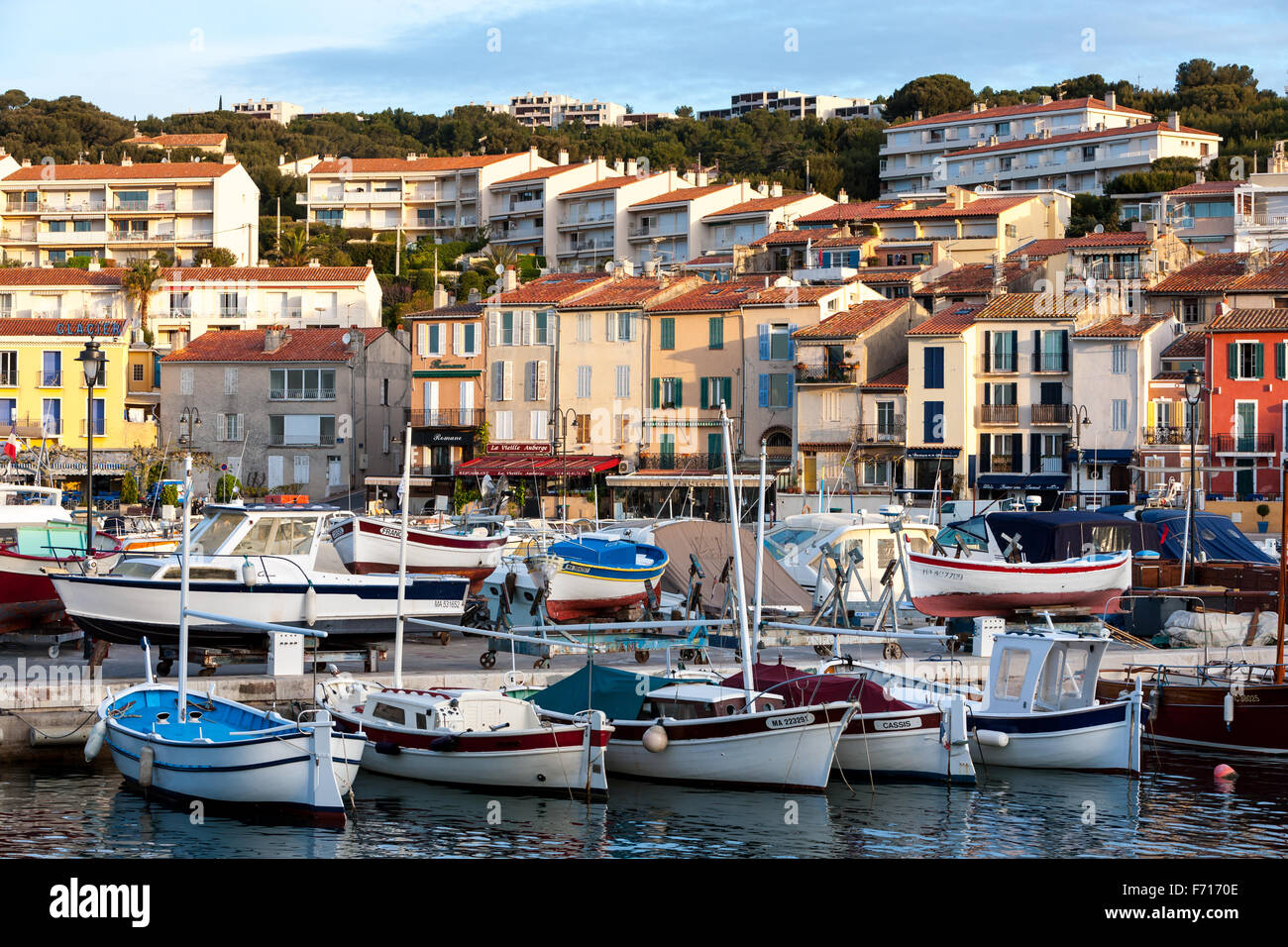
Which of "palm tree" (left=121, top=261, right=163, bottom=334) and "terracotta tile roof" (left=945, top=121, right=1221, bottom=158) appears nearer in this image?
"palm tree" (left=121, top=261, right=163, bottom=334)

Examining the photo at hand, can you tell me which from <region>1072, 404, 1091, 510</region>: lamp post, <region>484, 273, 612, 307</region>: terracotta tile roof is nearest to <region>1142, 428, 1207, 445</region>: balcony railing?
<region>1072, 404, 1091, 510</region>: lamp post

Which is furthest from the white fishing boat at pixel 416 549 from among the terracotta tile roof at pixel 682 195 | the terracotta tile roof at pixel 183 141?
the terracotta tile roof at pixel 183 141

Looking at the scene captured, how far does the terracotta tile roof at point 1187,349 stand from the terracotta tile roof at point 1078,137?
161 ft

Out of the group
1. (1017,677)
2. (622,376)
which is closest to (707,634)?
(1017,677)

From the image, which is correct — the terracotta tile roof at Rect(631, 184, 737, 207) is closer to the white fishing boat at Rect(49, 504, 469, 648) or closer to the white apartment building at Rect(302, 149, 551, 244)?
the white apartment building at Rect(302, 149, 551, 244)

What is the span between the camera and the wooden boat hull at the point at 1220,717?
25.9 metres

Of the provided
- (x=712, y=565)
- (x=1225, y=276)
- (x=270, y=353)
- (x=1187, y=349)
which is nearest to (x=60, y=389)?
(x=270, y=353)

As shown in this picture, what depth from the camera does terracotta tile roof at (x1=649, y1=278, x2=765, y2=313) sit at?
72438 mm

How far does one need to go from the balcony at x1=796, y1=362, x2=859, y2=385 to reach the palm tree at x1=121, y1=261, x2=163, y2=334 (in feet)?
128

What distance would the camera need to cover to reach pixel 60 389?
3091 inches

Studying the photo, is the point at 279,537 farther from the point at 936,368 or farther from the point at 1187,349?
the point at 1187,349

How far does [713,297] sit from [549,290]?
8.59 m
